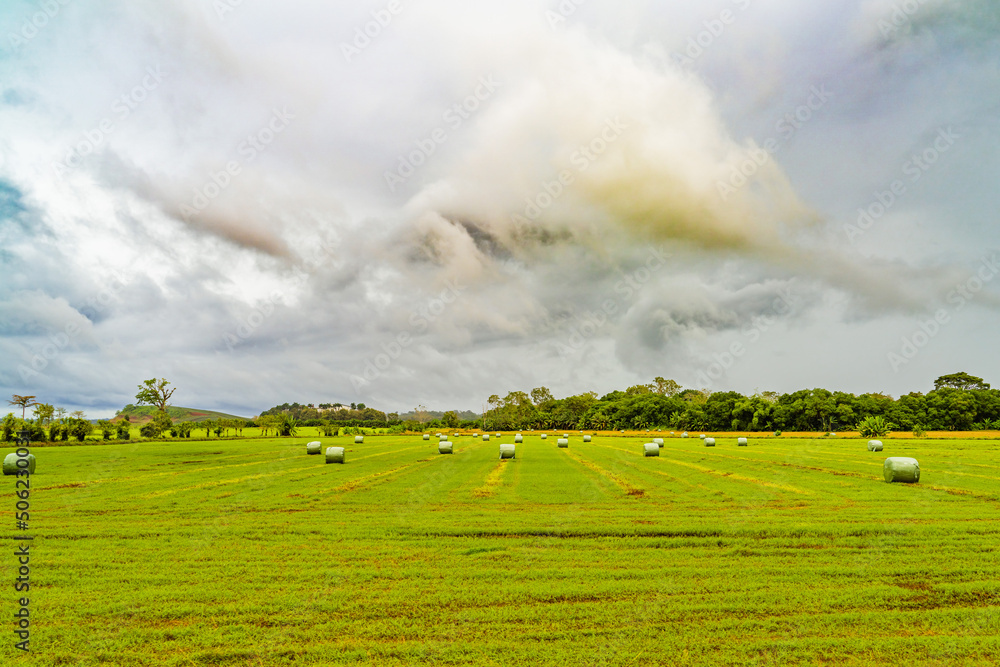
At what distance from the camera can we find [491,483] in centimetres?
2270

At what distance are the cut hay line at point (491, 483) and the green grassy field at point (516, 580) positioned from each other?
1.23 metres

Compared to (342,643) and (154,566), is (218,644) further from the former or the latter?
(154,566)

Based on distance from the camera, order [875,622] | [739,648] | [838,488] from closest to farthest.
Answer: [739,648], [875,622], [838,488]

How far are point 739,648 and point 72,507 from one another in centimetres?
2013

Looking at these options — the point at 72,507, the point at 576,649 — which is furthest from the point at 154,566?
the point at 72,507

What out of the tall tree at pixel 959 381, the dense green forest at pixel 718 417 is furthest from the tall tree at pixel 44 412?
the tall tree at pixel 959 381

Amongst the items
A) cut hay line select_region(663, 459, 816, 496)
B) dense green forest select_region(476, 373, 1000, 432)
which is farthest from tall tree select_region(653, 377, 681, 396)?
cut hay line select_region(663, 459, 816, 496)

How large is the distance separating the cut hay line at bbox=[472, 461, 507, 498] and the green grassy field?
4.02ft

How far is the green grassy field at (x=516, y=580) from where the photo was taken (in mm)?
6832

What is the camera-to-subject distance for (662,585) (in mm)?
9047

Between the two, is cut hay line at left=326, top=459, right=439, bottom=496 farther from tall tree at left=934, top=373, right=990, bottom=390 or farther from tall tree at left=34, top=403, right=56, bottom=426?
tall tree at left=934, top=373, right=990, bottom=390

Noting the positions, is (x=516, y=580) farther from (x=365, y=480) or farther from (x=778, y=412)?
(x=778, y=412)

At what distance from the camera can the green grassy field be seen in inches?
269

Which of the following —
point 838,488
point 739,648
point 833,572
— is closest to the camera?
point 739,648
